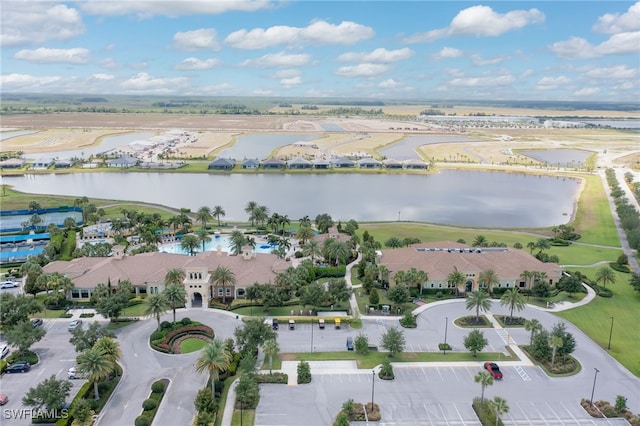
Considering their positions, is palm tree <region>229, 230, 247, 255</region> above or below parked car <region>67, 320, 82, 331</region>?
above

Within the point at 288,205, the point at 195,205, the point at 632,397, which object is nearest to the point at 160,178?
the point at 195,205

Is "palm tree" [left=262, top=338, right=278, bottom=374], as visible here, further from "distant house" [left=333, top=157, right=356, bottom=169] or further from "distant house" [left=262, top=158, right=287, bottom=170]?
"distant house" [left=333, top=157, right=356, bottom=169]

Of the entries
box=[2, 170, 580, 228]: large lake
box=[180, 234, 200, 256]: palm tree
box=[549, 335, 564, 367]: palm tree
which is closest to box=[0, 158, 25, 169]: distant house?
box=[2, 170, 580, 228]: large lake

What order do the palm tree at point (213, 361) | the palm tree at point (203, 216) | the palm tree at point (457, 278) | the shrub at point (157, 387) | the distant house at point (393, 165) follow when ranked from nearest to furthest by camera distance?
1. the palm tree at point (213, 361)
2. the shrub at point (157, 387)
3. the palm tree at point (457, 278)
4. the palm tree at point (203, 216)
5. the distant house at point (393, 165)

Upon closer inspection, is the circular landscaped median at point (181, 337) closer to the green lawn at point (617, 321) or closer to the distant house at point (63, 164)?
Answer: the green lawn at point (617, 321)

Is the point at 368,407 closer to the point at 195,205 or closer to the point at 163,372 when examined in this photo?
the point at 163,372

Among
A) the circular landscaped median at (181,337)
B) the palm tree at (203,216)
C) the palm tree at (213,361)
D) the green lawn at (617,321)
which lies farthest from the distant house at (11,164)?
the green lawn at (617,321)
